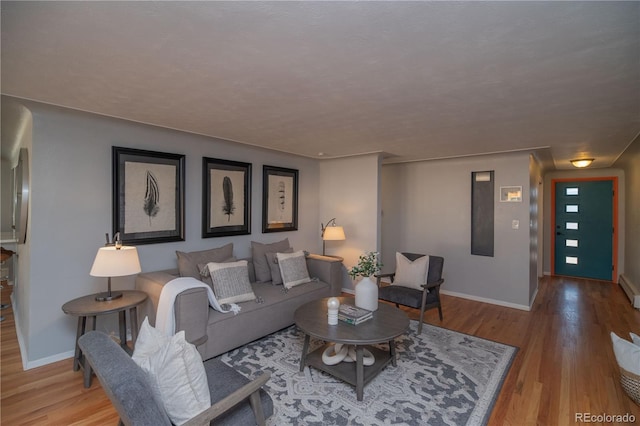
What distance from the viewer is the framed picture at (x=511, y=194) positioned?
14.8 feet

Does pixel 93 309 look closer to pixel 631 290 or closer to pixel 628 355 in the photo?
pixel 628 355

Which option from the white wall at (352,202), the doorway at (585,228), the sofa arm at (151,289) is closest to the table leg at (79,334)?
the sofa arm at (151,289)

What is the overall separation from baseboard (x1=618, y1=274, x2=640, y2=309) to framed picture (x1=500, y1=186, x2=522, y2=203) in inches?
86.1

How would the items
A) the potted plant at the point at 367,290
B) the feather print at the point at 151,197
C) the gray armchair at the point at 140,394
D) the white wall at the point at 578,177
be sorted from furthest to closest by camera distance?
the white wall at the point at 578,177 < the feather print at the point at 151,197 < the potted plant at the point at 367,290 < the gray armchair at the point at 140,394

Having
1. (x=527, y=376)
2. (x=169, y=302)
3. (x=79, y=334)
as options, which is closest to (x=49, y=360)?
(x=79, y=334)

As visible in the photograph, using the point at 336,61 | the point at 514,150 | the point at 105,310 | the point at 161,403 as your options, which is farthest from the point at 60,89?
the point at 514,150

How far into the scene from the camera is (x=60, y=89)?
7.24ft

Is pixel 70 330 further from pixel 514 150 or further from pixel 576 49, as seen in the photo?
pixel 514 150

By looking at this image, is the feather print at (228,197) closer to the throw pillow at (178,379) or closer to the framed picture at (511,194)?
the throw pillow at (178,379)

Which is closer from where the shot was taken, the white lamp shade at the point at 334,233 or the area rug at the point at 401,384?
the area rug at the point at 401,384

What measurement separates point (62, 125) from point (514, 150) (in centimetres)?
527

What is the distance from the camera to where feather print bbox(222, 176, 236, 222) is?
407cm

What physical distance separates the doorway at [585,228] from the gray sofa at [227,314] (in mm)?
5807

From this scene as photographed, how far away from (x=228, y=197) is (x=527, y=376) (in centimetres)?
374
